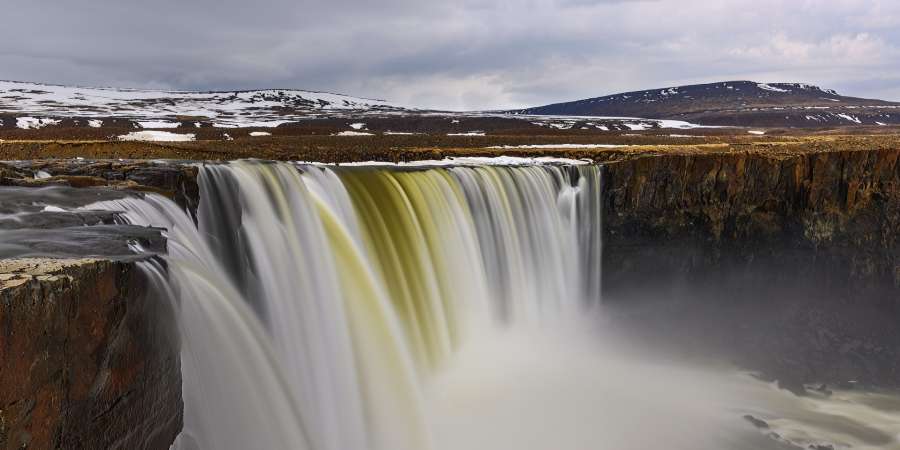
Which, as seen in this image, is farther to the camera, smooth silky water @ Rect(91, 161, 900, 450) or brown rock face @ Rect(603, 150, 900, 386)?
brown rock face @ Rect(603, 150, 900, 386)

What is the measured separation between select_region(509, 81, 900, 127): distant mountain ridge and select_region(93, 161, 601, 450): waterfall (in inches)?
2868

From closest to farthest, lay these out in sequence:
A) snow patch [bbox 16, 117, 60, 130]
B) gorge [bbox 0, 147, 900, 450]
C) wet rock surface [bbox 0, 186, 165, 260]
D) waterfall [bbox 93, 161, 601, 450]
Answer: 1. wet rock surface [bbox 0, 186, 165, 260]
2. gorge [bbox 0, 147, 900, 450]
3. waterfall [bbox 93, 161, 601, 450]
4. snow patch [bbox 16, 117, 60, 130]

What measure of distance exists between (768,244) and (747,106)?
108 metres

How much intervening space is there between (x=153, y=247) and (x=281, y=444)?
2560mm

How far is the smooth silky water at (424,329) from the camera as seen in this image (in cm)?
670

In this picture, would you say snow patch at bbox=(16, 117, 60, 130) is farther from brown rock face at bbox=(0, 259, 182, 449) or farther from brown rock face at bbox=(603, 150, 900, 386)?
brown rock face at bbox=(0, 259, 182, 449)

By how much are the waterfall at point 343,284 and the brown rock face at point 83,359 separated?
549 mm

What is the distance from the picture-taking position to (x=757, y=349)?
53.5 ft

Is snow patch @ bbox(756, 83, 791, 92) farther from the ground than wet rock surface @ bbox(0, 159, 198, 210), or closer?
farther from the ground

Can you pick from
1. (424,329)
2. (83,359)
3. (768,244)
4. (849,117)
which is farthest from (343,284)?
(849,117)

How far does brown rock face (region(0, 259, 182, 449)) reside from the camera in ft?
10.3

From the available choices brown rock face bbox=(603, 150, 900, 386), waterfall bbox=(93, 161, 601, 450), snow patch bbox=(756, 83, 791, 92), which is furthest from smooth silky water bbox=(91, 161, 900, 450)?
snow patch bbox=(756, 83, 791, 92)

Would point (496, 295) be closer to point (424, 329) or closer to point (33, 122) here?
point (424, 329)

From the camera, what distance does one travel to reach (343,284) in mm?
9453
